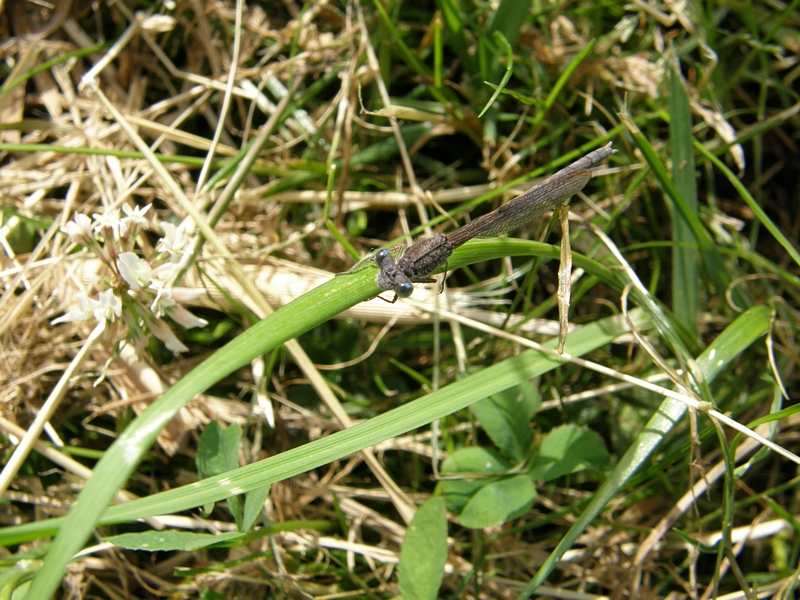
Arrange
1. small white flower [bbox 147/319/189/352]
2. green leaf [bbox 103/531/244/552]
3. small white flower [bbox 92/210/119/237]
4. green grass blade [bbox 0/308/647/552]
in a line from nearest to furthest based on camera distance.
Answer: green grass blade [bbox 0/308/647/552]
green leaf [bbox 103/531/244/552]
small white flower [bbox 92/210/119/237]
small white flower [bbox 147/319/189/352]

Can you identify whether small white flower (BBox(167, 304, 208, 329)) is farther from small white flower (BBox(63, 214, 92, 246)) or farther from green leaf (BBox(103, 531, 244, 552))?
green leaf (BBox(103, 531, 244, 552))

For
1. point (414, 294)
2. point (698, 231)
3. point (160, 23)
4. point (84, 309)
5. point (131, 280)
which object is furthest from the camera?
point (160, 23)

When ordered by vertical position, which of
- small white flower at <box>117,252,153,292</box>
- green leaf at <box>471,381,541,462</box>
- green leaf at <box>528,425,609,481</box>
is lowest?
green leaf at <box>528,425,609,481</box>

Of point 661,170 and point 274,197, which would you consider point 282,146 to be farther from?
point 661,170

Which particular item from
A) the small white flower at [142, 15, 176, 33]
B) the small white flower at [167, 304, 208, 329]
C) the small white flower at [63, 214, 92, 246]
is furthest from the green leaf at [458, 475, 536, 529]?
the small white flower at [142, 15, 176, 33]

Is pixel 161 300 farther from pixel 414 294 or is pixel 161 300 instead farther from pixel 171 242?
pixel 414 294

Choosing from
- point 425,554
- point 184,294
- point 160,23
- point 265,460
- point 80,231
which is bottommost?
point 425,554

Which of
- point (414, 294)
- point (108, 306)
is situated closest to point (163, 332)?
point (108, 306)
